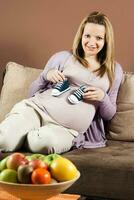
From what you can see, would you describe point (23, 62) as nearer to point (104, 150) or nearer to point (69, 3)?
point (69, 3)

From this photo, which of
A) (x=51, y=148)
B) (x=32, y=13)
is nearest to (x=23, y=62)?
(x=32, y=13)

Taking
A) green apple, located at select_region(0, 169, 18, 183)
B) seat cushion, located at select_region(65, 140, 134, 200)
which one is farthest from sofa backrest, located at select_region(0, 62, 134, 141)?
green apple, located at select_region(0, 169, 18, 183)

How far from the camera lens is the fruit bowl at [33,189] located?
1.45 meters

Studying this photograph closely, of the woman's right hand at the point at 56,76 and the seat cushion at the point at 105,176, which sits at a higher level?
the woman's right hand at the point at 56,76

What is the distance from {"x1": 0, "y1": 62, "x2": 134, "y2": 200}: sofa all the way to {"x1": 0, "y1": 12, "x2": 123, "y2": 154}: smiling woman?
7 centimetres

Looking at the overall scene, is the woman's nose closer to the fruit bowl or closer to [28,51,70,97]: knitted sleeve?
[28,51,70,97]: knitted sleeve

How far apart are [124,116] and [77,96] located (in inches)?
13.0

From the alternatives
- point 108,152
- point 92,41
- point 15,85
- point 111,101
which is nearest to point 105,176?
point 108,152

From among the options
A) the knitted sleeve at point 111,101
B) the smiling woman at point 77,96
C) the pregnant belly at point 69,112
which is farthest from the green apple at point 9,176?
the knitted sleeve at point 111,101

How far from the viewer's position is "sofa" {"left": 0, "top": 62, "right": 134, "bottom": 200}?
2117 mm

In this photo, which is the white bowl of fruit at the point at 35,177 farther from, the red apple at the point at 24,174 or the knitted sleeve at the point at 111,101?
the knitted sleeve at the point at 111,101

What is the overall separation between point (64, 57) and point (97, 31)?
0.24 metres

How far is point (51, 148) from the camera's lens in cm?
228

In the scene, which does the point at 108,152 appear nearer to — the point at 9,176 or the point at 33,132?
the point at 33,132
